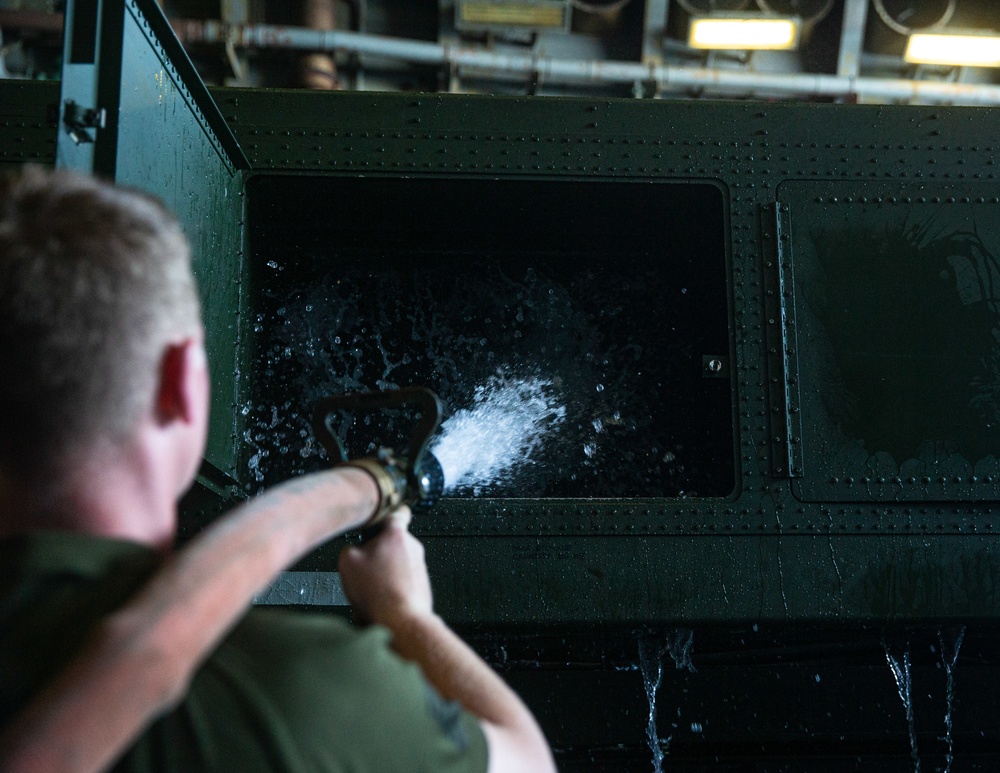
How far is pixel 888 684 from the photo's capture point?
4031 mm

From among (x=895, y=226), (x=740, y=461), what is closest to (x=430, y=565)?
(x=740, y=461)

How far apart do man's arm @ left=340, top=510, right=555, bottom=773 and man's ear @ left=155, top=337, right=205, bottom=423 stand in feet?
1.60

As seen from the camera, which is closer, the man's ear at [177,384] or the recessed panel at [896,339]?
the man's ear at [177,384]

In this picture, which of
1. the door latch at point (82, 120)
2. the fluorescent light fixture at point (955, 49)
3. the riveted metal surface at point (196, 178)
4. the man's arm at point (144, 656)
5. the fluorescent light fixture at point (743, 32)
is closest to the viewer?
the man's arm at point (144, 656)

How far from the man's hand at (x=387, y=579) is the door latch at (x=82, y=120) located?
143 cm

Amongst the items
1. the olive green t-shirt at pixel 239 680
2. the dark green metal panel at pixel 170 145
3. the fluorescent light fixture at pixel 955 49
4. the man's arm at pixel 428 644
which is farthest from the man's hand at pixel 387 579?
the fluorescent light fixture at pixel 955 49

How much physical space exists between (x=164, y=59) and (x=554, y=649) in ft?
9.63

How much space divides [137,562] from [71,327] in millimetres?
259

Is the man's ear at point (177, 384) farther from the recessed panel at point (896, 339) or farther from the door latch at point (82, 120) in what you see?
the recessed panel at point (896, 339)

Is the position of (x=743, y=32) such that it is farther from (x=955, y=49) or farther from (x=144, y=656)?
(x=144, y=656)

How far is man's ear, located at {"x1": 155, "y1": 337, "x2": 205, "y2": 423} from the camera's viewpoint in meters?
1.03

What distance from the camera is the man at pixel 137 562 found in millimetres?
815

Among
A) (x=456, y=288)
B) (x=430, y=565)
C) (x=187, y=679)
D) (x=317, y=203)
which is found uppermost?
(x=317, y=203)

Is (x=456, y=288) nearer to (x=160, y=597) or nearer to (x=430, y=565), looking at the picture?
(x=430, y=565)
